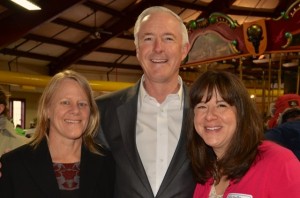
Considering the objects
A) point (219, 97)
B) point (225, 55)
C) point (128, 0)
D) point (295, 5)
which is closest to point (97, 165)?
point (219, 97)

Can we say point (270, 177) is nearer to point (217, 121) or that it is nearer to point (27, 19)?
point (217, 121)

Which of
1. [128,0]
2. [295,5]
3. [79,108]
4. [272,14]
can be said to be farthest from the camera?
[272,14]

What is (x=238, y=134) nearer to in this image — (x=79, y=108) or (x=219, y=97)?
(x=219, y=97)

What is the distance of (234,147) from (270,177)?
224mm

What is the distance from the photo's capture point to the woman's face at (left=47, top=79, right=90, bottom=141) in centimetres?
190

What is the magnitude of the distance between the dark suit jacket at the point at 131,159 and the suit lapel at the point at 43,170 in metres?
0.34

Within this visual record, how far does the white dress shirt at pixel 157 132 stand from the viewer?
202 centimetres

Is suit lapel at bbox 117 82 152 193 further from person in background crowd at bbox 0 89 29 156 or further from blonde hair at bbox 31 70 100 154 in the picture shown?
person in background crowd at bbox 0 89 29 156

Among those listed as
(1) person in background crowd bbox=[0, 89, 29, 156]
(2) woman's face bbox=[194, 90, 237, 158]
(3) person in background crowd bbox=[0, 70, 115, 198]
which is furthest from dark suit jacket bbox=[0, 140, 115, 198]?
(1) person in background crowd bbox=[0, 89, 29, 156]

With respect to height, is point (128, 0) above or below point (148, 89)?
above

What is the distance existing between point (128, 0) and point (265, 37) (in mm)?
6843

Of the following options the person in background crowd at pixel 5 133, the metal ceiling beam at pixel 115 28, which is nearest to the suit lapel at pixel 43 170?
the person in background crowd at pixel 5 133

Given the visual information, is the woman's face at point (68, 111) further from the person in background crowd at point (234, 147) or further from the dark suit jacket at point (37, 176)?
the person in background crowd at point (234, 147)

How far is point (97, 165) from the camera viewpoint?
1997 mm
